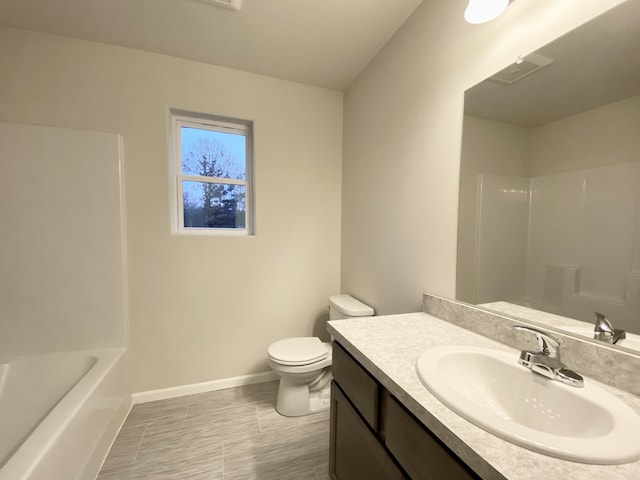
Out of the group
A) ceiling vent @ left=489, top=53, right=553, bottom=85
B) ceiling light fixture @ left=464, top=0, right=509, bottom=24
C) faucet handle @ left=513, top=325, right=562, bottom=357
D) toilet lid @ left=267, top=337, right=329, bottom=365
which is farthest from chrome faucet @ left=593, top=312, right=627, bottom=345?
toilet lid @ left=267, top=337, right=329, bottom=365

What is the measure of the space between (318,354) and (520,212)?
137 cm

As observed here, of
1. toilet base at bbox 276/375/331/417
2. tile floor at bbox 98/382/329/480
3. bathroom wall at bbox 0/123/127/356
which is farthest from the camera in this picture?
toilet base at bbox 276/375/331/417

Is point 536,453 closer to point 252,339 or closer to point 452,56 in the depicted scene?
point 452,56

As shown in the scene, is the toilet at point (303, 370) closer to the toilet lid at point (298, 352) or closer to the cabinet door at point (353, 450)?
the toilet lid at point (298, 352)

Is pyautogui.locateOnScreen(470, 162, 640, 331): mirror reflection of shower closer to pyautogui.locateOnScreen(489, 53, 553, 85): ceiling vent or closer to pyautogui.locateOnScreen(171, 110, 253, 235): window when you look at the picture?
pyautogui.locateOnScreen(489, 53, 553, 85): ceiling vent

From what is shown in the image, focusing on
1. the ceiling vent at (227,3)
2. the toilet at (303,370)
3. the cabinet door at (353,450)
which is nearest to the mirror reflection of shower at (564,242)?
the cabinet door at (353,450)

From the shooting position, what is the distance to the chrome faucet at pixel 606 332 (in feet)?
2.30

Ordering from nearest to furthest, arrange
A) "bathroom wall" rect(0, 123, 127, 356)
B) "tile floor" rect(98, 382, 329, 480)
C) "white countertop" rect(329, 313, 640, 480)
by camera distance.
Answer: "white countertop" rect(329, 313, 640, 480)
"tile floor" rect(98, 382, 329, 480)
"bathroom wall" rect(0, 123, 127, 356)

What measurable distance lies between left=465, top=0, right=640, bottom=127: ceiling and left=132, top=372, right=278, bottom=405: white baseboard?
2336mm

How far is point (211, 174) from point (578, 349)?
7.48ft

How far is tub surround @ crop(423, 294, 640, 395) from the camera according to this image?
0.66 metres

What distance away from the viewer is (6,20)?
1457 millimetres

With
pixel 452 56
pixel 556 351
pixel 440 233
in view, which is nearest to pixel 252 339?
pixel 440 233

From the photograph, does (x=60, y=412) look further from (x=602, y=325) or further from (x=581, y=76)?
(x=581, y=76)
